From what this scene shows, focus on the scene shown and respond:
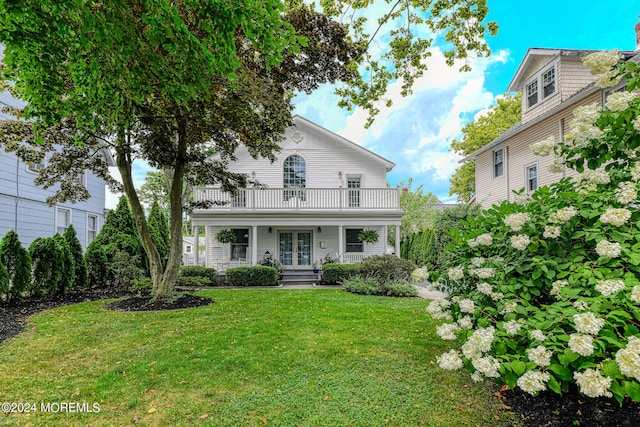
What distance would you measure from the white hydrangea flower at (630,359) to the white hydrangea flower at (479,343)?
2.07 feet

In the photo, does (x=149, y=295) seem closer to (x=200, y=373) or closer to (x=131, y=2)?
(x=200, y=373)

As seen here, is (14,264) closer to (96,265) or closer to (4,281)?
(4,281)

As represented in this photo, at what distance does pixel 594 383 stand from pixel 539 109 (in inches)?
540

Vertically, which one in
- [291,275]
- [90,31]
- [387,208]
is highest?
[90,31]

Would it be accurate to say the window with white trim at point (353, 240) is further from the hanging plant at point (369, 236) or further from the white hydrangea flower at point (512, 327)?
the white hydrangea flower at point (512, 327)

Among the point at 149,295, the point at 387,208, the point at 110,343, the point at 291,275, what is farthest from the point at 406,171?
the point at 110,343

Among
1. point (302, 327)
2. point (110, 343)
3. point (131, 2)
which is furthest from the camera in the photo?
point (302, 327)

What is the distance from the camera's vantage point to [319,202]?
14.2 metres

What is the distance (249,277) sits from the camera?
454 inches

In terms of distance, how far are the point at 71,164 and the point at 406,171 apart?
25.9 m

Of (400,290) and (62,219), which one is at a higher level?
(62,219)

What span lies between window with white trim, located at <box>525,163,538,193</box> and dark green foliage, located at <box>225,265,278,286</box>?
1115 cm

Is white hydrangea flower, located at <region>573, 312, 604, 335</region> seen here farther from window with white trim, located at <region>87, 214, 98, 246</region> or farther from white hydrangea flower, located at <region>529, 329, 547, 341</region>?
window with white trim, located at <region>87, 214, 98, 246</region>

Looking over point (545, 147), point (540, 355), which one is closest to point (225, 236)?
point (545, 147)
